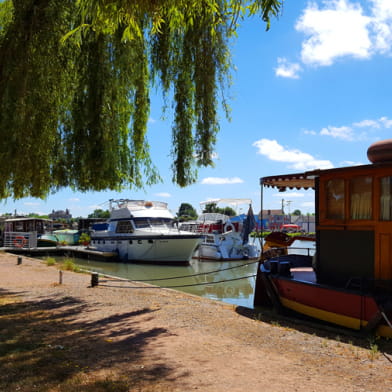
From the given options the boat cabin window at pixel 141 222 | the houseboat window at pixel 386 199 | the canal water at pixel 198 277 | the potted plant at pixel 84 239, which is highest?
the houseboat window at pixel 386 199

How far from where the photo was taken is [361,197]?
26.0ft

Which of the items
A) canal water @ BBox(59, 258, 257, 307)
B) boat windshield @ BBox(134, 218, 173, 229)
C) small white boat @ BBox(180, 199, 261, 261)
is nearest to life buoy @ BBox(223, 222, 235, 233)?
small white boat @ BBox(180, 199, 261, 261)

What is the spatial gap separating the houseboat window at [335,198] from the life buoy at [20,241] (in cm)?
2968

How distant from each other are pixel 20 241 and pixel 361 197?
31382 mm

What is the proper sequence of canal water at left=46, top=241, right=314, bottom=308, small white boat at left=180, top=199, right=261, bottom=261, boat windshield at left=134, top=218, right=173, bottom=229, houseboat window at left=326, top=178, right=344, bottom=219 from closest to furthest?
houseboat window at left=326, top=178, right=344, bottom=219 → canal water at left=46, top=241, right=314, bottom=308 → boat windshield at left=134, top=218, right=173, bottom=229 → small white boat at left=180, top=199, right=261, bottom=261

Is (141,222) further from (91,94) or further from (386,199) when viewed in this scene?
(386,199)

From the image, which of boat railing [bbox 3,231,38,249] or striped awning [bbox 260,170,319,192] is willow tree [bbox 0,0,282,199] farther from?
boat railing [bbox 3,231,38,249]

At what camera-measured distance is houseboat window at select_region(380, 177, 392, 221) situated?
747 centimetres

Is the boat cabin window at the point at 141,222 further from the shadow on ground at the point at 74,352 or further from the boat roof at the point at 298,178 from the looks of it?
the shadow on ground at the point at 74,352

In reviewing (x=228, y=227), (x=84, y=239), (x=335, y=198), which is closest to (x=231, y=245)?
(x=228, y=227)

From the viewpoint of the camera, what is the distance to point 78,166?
843cm

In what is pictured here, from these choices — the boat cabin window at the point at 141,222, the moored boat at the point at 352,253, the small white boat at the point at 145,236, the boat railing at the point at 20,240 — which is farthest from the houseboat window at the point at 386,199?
the boat railing at the point at 20,240

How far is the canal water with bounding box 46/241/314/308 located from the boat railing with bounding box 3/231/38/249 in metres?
3.92

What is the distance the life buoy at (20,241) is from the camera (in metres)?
33.1
